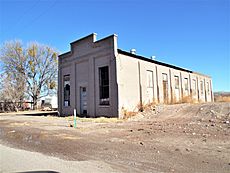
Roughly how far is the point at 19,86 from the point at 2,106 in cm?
532

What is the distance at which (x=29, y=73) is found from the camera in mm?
39438

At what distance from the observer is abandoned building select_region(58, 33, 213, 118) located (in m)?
17.4

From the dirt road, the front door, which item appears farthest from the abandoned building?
the dirt road

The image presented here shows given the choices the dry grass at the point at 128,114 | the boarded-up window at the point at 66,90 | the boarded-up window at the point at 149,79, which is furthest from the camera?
the boarded-up window at the point at 66,90

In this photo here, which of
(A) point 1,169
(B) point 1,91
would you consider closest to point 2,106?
(B) point 1,91

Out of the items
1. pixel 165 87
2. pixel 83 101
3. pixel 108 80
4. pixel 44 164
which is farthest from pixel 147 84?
pixel 44 164

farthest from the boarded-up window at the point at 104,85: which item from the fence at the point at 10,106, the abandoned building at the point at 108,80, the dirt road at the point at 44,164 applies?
the fence at the point at 10,106

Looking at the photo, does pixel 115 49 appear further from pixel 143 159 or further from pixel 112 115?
pixel 143 159

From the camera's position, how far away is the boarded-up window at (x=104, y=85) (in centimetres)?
1816

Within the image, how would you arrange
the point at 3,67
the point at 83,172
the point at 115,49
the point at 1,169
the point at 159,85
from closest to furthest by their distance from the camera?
the point at 83,172 → the point at 1,169 → the point at 115,49 → the point at 159,85 → the point at 3,67

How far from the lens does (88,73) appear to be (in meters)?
20.0

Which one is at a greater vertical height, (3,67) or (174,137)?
(3,67)

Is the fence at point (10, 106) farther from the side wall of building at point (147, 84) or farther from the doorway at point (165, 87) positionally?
the doorway at point (165, 87)

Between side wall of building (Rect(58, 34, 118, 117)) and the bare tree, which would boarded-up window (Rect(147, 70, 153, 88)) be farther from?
the bare tree
